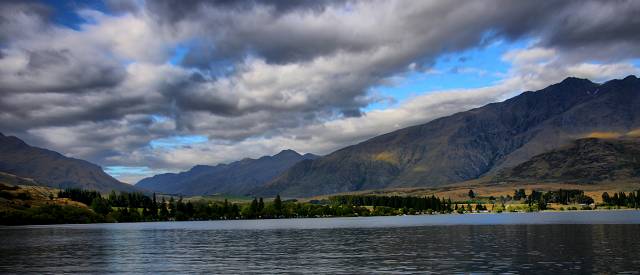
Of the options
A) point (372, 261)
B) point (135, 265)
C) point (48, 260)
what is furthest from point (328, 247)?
point (48, 260)

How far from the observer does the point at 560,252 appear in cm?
9419

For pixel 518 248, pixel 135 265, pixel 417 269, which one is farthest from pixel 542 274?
pixel 135 265

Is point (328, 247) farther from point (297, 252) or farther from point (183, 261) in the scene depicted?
point (183, 261)

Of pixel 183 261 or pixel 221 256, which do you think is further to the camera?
pixel 221 256

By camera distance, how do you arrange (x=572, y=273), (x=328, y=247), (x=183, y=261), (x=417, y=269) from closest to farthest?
(x=572, y=273), (x=417, y=269), (x=183, y=261), (x=328, y=247)

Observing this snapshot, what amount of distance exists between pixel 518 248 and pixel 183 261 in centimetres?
5954

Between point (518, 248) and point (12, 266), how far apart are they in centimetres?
8619

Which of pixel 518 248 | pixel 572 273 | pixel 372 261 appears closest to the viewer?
pixel 572 273

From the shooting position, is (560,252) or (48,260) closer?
(560,252)

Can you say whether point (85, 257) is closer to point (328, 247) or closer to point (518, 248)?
point (328, 247)

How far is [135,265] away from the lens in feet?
304

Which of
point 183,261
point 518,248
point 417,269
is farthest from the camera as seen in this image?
point 518,248

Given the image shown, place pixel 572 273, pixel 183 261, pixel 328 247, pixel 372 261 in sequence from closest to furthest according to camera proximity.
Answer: pixel 572 273
pixel 372 261
pixel 183 261
pixel 328 247

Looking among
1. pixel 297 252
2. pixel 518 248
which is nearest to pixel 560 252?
pixel 518 248
